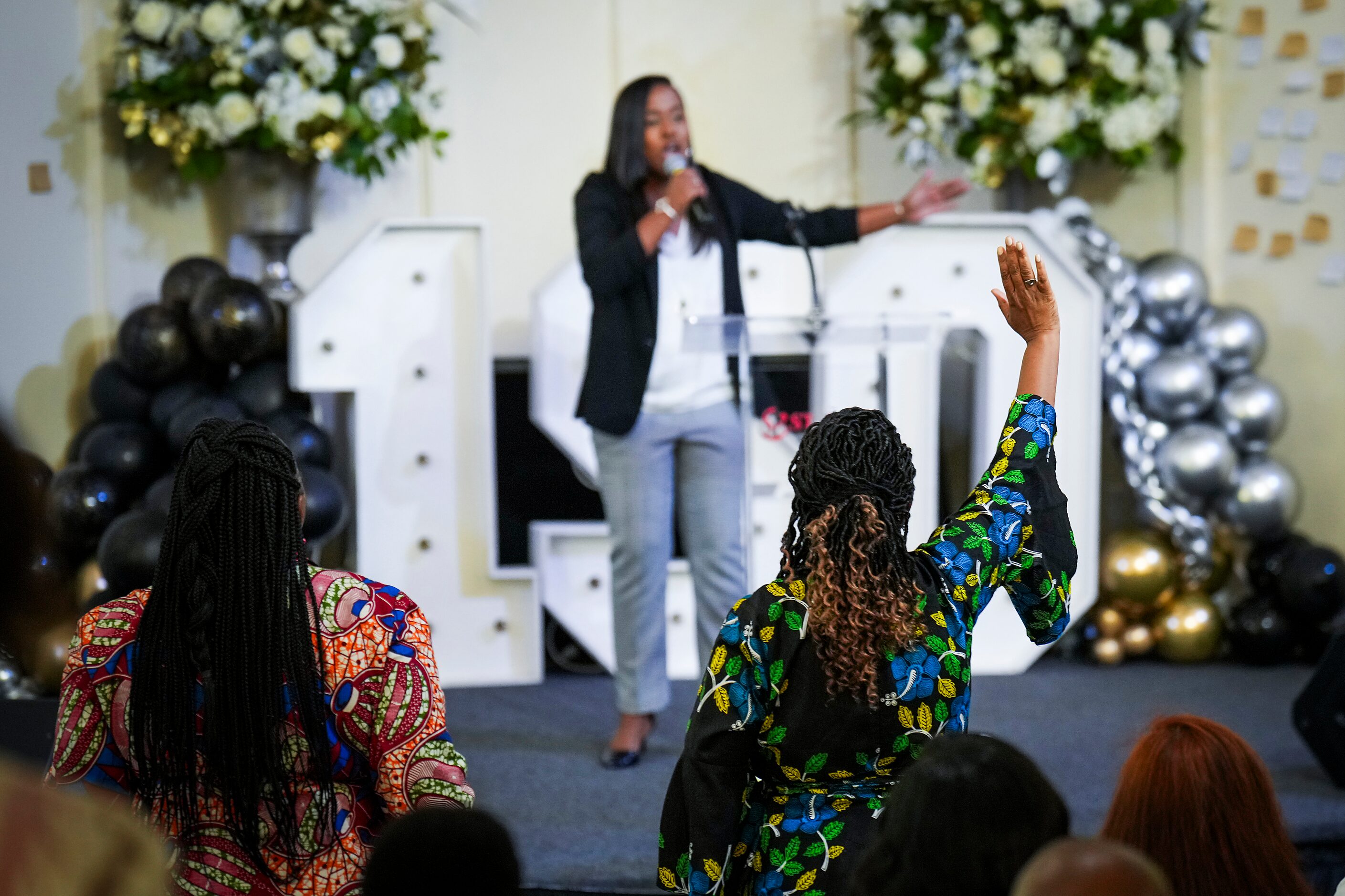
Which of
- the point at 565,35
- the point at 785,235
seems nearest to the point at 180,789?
the point at 785,235

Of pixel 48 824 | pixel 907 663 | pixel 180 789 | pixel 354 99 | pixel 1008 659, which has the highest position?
pixel 354 99

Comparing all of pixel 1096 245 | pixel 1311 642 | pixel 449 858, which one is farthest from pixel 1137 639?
pixel 449 858

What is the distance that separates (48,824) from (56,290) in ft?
13.0

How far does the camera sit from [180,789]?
1.51m

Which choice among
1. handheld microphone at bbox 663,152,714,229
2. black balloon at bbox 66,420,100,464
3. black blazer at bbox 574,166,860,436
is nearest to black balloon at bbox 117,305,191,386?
black balloon at bbox 66,420,100,464

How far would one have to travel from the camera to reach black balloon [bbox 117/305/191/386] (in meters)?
3.76

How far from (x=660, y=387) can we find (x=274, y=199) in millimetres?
1769

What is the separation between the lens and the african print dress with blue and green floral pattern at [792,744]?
1576 millimetres

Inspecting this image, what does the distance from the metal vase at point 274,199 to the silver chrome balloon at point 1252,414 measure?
2.84 m

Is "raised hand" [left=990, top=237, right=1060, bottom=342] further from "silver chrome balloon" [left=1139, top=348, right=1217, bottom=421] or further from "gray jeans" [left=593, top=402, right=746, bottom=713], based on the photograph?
"silver chrome balloon" [left=1139, top=348, right=1217, bottom=421]

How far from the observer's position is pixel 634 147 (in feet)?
10.0

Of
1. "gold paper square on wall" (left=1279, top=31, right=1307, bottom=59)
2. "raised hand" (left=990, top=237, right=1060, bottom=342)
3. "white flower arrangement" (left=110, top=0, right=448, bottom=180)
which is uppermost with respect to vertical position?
"gold paper square on wall" (left=1279, top=31, right=1307, bottom=59)

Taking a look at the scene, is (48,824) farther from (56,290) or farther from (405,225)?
(56,290)

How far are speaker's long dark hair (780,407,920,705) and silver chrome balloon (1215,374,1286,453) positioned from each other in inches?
111
